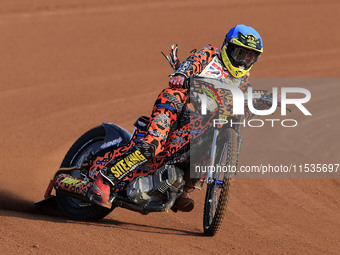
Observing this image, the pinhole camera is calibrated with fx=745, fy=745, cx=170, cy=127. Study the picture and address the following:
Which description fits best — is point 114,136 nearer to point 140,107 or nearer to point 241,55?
Answer: point 241,55

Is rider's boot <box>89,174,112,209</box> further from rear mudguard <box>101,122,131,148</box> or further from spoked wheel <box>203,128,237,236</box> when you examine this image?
spoked wheel <box>203,128,237,236</box>

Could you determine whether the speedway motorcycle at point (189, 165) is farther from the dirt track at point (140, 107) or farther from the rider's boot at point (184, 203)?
the dirt track at point (140, 107)

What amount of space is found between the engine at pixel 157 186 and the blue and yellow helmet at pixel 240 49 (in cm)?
129

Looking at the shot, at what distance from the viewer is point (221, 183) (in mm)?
7664

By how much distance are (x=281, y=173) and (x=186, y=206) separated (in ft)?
11.2

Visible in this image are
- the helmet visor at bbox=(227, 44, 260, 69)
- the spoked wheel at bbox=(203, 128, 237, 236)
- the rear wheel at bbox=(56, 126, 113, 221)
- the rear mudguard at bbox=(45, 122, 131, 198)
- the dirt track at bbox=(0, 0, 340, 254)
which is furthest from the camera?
the rear wheel at bbox=(56, 126, 113, 221)

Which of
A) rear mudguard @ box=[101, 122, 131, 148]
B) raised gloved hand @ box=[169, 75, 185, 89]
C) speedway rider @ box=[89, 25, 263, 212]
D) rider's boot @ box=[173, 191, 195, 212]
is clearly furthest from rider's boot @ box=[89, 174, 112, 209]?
raised gloved hand @ box=[169, 75, 185, 89]

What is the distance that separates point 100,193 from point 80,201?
74 centimetres

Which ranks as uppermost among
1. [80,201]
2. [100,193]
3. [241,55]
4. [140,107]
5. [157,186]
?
[241,55]

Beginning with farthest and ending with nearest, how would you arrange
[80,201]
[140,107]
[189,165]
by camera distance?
1. [140,107]
2. [80,201]
3. [189,165]

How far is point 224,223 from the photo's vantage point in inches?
343

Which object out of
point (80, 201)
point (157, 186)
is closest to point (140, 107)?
point (80, 201)

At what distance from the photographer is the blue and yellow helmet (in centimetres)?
788

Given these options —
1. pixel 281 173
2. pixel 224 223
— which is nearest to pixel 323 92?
pixel 281 173
